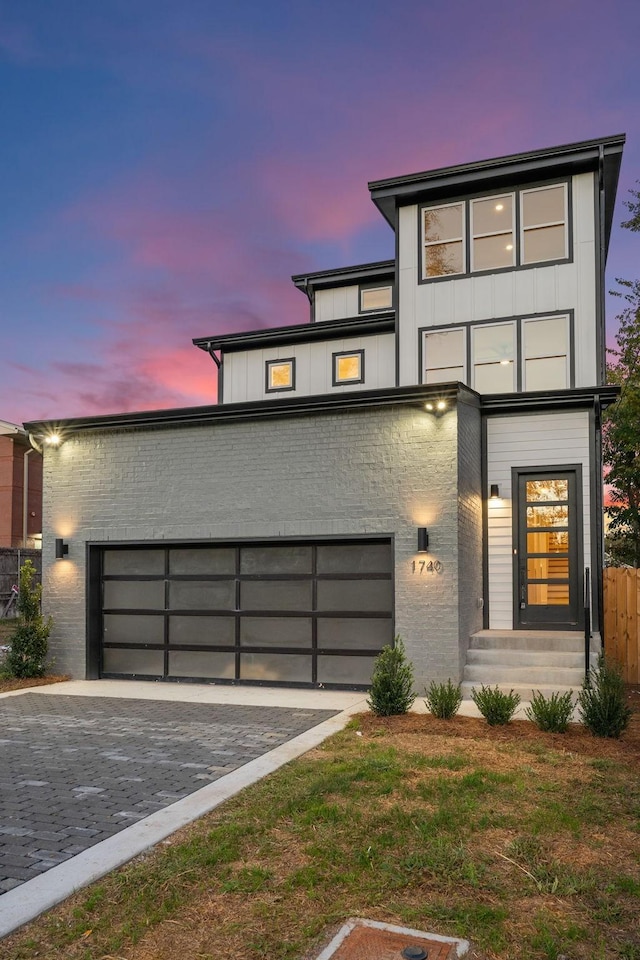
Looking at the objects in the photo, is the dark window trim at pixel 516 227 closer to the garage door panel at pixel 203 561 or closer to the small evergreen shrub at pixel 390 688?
the garage door panel at pixel 203 561

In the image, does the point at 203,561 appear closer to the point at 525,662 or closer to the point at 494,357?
the point at 525,662

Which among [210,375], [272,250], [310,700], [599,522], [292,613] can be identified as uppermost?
[272,250]

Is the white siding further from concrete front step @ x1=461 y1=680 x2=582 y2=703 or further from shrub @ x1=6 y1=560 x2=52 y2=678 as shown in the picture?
concrete front step @ x1=461 y1=680 x2=582 y2=703

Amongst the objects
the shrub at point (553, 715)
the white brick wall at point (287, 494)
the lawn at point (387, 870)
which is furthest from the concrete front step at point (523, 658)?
the lawn at point (387, 870)

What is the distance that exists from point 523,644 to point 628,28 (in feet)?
34.9

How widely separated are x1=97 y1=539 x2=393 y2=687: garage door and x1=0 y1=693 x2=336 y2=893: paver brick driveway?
5.65 ft

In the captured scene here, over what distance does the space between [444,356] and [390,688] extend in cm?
748

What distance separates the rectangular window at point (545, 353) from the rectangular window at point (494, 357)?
249 mm

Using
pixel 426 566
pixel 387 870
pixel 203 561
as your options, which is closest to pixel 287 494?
pixel 203 561

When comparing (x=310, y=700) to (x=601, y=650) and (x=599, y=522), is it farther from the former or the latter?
(x=599, y=522)

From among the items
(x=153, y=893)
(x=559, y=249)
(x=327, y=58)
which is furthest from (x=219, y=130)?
(x=153, y=893)

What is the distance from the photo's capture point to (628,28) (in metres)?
12.7

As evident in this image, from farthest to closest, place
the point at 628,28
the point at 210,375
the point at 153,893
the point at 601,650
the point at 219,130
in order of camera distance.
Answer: the point at 210,375
the point at 219,130
the point at 628,28
the point at 601,650
the point at 153,893

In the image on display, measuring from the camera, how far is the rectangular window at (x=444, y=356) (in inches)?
540
